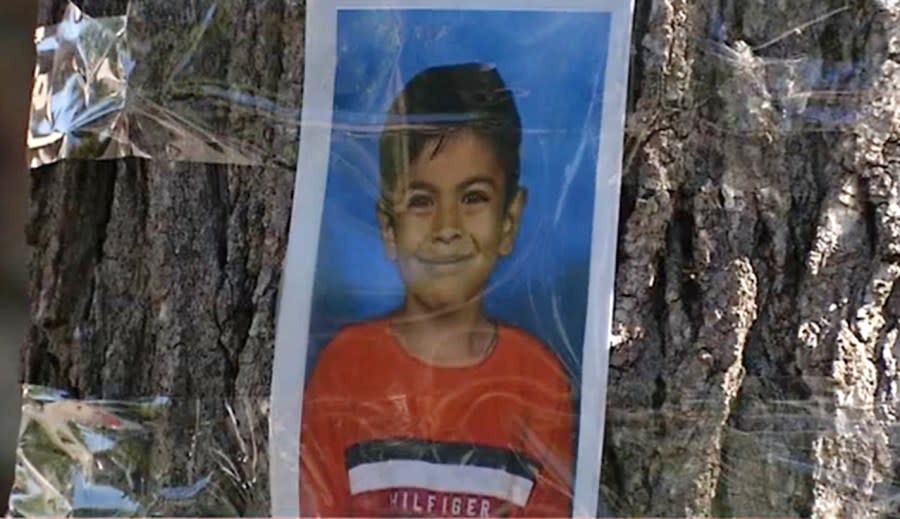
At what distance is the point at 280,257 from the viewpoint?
0.98 metres

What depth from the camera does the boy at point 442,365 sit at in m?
0.95

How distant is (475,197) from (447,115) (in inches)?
2.2

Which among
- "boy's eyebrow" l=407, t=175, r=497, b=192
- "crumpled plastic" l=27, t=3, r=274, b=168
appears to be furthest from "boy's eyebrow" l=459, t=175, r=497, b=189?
"crumpled plastic" l=27, t=3, r=274, b=168

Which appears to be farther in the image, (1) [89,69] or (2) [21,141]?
(2) [21,141]

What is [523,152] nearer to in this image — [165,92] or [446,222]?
[446,222]

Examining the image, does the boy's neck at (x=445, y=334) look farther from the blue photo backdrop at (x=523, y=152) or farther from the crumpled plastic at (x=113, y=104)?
the crumpled plastic at (x=113, y=104)

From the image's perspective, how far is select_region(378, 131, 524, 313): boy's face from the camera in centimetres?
96

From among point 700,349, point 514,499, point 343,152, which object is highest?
point 343,152

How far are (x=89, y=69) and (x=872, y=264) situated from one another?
52 centimetres

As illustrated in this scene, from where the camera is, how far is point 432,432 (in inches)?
37.8

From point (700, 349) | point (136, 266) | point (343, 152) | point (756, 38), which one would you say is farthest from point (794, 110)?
point (136, 266)

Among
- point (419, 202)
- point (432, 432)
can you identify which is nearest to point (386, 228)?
A: point (419, 202)

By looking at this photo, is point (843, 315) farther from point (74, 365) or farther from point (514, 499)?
point (74, 365)

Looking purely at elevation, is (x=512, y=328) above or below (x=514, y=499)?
above
